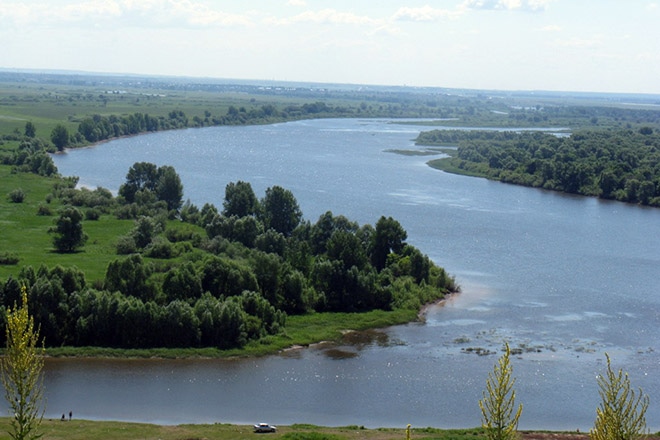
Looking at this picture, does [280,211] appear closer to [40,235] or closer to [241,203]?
[241,203]

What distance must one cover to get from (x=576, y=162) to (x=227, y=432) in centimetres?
6326

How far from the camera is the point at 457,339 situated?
Answer: 3334 cm

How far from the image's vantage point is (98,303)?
101 feet

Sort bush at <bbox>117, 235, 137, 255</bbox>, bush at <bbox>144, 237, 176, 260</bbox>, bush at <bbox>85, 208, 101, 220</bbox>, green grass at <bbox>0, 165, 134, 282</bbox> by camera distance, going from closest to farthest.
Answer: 1. green grass at <bbox>0, 165, 134, 282</bbox>
2. bush at <bbox>144, 237, 176, 260</bbox>
3. bush at <bbox>117, 235, 137, 255</bbox>
4. bush at <bbox>85, 208, 101, 220</bbox>

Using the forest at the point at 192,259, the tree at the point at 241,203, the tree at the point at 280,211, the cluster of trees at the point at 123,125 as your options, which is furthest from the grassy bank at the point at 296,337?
the cluster of trees at the point at 123,125

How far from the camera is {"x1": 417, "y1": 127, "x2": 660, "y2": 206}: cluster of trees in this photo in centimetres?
7212

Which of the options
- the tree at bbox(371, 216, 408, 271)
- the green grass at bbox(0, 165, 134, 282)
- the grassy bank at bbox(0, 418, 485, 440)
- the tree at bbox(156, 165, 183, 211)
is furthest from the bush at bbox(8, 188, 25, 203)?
the grassy bank at bbox(0, 418, 485, 440)

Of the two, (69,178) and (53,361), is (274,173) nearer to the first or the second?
(69,178)

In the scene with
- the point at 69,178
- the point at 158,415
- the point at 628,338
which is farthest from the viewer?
the point at 69,178

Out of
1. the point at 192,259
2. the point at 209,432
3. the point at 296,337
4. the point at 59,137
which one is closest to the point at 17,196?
the point at 192,259

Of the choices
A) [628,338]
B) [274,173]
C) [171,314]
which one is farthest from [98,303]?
[274,173]

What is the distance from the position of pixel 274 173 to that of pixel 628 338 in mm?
42128

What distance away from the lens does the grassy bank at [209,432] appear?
883 inches

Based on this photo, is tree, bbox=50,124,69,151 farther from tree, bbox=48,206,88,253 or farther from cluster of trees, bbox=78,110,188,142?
tree, bbox=48,206,88,253
